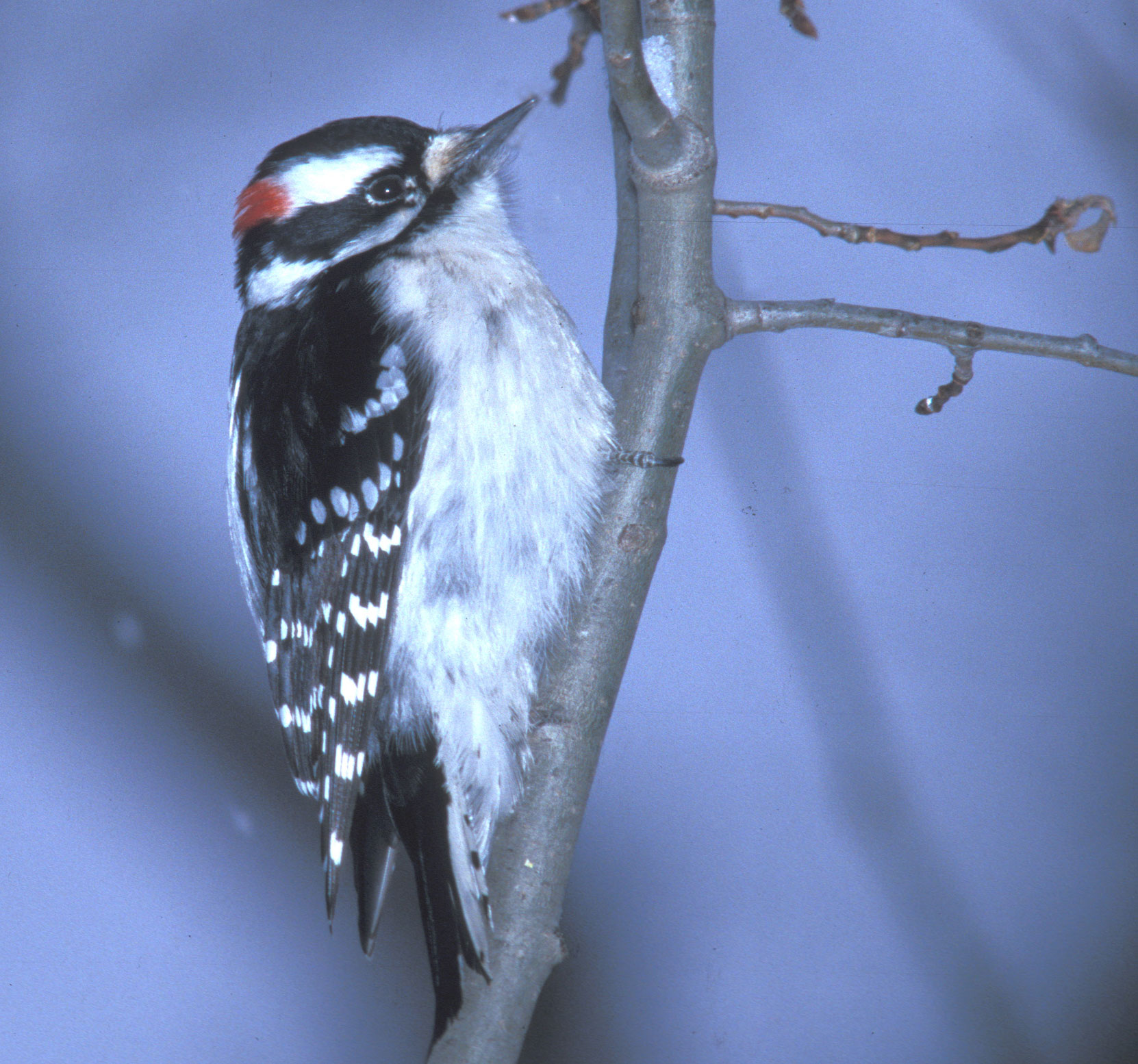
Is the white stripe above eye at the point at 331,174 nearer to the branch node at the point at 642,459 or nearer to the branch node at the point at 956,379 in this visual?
the branch node at the point at 642,459

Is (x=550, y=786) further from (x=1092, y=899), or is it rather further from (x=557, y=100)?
(x=1092, y=899)

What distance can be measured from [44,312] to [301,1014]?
1116 mm

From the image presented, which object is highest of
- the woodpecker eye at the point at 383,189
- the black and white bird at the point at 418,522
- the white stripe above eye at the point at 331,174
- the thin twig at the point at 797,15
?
the thin twig at the point at 797,15

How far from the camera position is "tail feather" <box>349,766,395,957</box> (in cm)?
107

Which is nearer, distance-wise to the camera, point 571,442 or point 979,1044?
point 571,442

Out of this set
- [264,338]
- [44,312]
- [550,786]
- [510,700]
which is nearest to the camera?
[550,786]

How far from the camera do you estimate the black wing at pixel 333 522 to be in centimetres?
103

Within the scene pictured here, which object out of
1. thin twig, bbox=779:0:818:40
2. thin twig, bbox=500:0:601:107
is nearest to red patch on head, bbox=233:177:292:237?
thin twig, bbox=500:0:601:107

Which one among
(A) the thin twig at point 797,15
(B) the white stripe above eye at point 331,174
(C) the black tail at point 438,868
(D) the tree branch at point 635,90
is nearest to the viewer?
(D) the tree branch at point 635,90

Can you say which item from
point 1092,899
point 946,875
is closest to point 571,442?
point 946,875

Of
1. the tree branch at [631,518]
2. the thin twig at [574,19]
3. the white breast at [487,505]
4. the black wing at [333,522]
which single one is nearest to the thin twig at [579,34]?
the thin twig at [574,19]

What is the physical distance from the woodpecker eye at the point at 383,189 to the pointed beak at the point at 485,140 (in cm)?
7

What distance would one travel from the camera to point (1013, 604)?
4.91 feet

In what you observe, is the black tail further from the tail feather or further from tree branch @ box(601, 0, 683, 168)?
tree branch @ box(601, 0, 683, 168)
